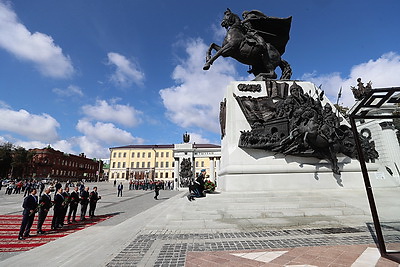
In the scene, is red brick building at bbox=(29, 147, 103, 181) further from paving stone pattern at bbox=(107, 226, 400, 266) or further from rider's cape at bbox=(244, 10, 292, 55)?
paving stone pattern at bbox=(107, 226, 400, 266)

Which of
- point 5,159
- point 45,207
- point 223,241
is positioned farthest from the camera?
point 5,159

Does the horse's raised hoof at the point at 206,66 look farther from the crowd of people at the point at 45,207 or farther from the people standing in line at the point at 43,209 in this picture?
the people standing in line at the point at 43,209

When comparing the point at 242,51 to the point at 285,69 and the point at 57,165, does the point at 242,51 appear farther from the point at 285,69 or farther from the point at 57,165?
the point at 57,165

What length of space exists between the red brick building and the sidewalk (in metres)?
68.8

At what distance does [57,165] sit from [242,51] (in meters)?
81.4

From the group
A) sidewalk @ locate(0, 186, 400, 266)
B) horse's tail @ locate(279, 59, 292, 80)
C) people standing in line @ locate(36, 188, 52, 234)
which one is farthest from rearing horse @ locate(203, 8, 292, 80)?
people standing in line @ locate(36, 188, 52, 234)

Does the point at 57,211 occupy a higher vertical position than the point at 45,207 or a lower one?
lower

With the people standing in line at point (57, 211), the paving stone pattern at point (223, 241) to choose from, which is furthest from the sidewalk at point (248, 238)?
the people standing in line at point (57, 211)

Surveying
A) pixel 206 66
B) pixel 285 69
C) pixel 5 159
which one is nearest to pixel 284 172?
pixel 285 69

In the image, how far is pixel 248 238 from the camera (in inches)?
172

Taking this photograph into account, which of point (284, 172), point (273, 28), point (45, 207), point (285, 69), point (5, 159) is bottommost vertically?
point (45, 207)

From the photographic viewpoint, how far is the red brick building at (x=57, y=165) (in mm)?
65688

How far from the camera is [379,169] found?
8.15m

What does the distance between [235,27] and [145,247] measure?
10.2m
